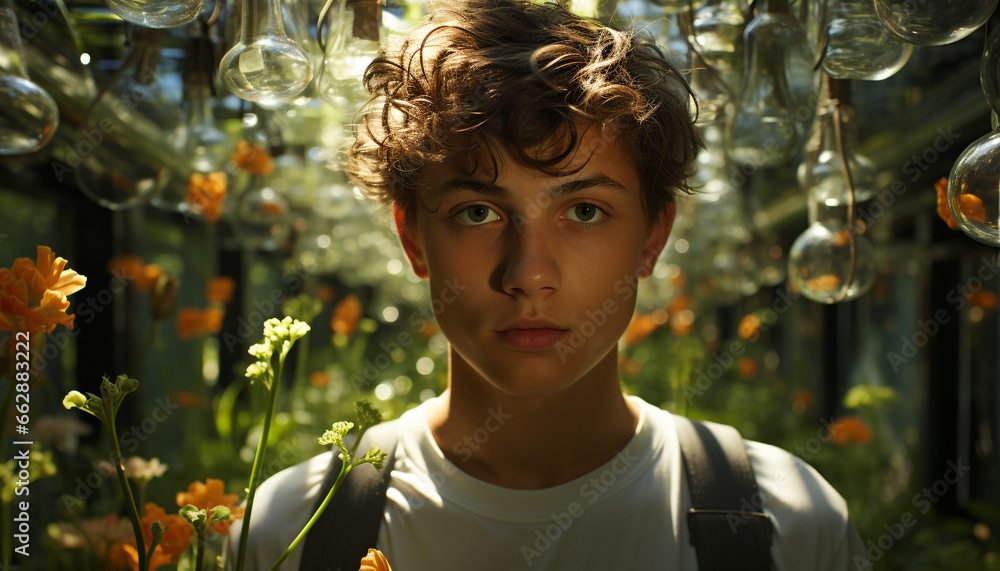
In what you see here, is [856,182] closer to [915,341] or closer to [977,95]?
[977,95]

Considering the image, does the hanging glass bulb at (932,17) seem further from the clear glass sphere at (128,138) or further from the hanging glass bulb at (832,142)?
the clear glass sphere at (128,138)

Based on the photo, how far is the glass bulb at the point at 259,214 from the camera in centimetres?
189

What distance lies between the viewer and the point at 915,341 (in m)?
4.19

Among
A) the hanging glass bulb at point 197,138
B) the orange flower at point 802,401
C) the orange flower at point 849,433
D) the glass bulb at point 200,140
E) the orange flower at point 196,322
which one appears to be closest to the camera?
the hanging glass bulb at point 197,138

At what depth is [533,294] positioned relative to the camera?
33.4 inches

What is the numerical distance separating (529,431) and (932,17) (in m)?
0.69

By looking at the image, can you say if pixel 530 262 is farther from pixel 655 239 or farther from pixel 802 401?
pixel 802 401

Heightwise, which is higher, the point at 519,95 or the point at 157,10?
the point at 157,10

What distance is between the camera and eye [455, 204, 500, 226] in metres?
0.89

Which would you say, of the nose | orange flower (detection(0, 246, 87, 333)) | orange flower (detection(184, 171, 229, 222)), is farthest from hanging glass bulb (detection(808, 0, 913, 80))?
orange flower (detection(184, 171, 229, 222))

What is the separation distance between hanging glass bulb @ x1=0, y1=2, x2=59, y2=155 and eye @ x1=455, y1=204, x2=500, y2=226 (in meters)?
0.51

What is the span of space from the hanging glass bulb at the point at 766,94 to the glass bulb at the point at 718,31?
3cm

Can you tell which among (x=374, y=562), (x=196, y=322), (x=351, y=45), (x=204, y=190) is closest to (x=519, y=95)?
(x=351, y=45)

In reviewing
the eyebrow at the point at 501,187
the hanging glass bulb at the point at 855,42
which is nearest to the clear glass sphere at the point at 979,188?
the hanging glass bulb at the point at 855,42
